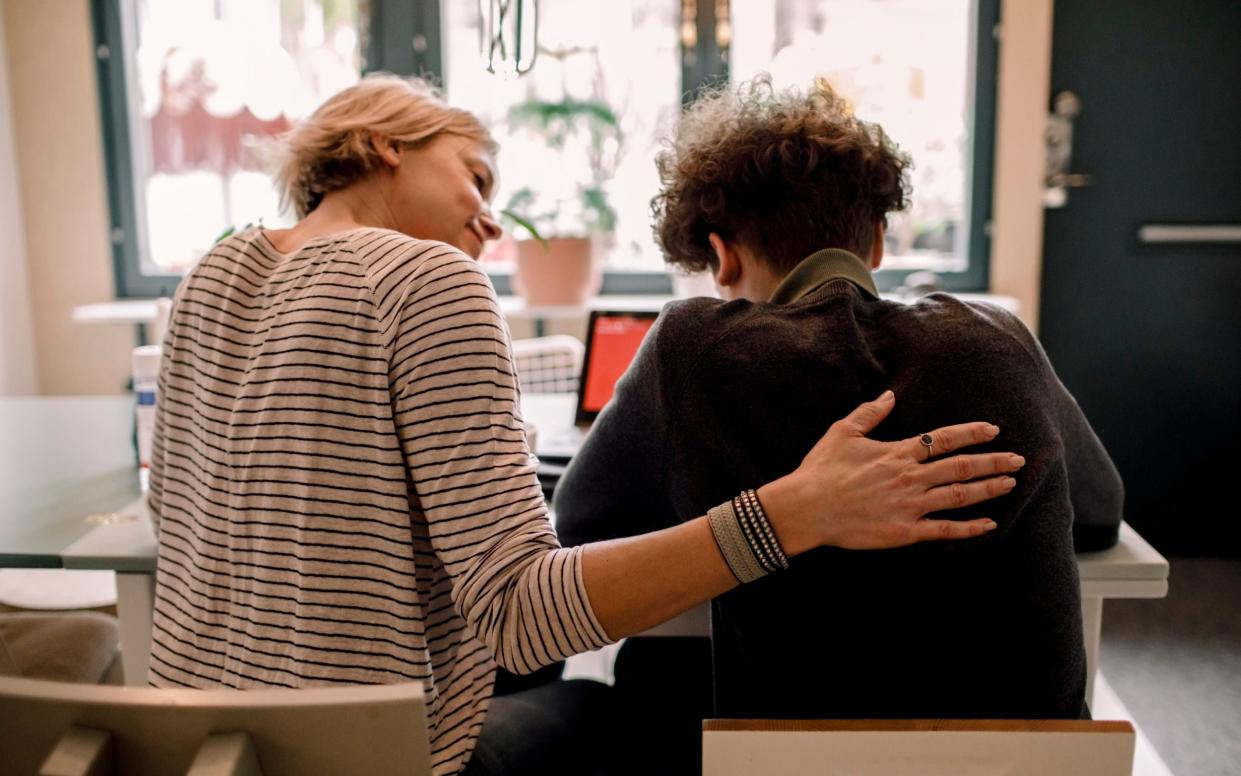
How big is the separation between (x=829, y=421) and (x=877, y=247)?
34 centimetres

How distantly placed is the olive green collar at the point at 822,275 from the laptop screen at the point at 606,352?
0.87m

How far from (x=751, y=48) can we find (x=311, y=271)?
2.76 m

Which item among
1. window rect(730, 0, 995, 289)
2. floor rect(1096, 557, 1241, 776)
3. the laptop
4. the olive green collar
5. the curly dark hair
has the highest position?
window rect(730, 0, 995, 289)

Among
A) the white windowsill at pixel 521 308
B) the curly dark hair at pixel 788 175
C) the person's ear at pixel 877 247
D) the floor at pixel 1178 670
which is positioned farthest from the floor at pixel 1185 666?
the curly dark hair at pixel 788 175

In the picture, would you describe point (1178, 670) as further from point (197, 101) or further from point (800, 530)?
point (197, 101)

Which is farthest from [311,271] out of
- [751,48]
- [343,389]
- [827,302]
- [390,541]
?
[751,48]

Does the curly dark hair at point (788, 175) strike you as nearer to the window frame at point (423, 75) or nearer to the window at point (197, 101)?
the window frame at point (423, 75)

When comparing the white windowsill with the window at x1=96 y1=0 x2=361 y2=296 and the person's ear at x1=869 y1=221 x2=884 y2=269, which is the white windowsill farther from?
the person's ear at x1=869 y1=221 x2=884 y2=269

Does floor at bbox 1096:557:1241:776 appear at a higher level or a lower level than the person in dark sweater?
lower

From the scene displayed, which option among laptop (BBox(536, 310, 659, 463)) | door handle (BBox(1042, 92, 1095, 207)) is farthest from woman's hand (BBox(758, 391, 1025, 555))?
door handle (BBox(1042, 92, 1095, 207))

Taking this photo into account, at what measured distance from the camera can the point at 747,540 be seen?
831 millimetres

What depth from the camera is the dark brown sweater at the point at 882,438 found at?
921mm

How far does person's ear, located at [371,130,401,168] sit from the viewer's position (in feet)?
3.91

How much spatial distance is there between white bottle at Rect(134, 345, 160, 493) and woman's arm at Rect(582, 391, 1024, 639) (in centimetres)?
98
